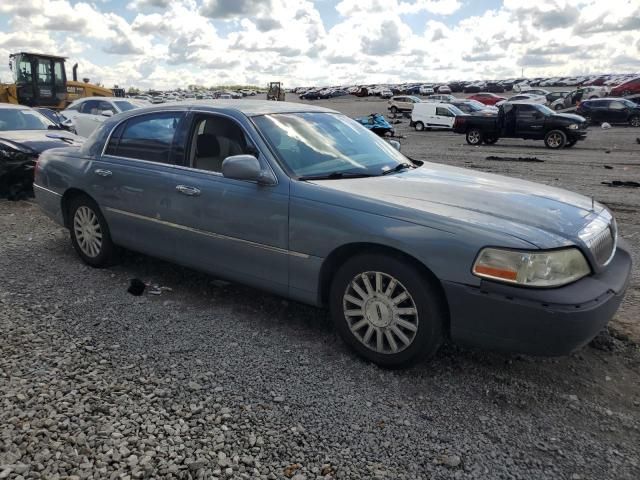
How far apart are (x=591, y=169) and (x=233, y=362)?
12379 mm

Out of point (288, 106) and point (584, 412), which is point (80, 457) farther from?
point (288, 106)

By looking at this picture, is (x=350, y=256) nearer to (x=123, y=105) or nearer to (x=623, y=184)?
(x=623, y=184)

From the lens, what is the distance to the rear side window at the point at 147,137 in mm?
4434

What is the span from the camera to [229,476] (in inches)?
96.3

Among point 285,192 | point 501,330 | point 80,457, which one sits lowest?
point 80,457

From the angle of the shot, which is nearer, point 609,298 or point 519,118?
point 609,298

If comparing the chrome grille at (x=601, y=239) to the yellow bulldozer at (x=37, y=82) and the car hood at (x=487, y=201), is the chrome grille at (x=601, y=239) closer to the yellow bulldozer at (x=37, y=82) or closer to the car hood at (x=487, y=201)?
the car hood at (x=487, y=201)

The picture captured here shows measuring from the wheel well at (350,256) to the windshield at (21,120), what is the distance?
27.3ft

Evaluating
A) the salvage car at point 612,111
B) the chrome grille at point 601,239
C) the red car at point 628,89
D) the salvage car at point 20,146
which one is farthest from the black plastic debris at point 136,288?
the red car at point 628,89

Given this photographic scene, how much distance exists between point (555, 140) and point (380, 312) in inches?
713

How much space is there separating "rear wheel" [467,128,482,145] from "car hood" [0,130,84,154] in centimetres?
1562

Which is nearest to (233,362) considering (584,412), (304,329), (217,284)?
(304,329)

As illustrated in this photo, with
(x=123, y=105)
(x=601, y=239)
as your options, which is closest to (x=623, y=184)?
(x=601, y=239)

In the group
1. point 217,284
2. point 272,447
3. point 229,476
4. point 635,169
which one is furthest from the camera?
point 635,169
